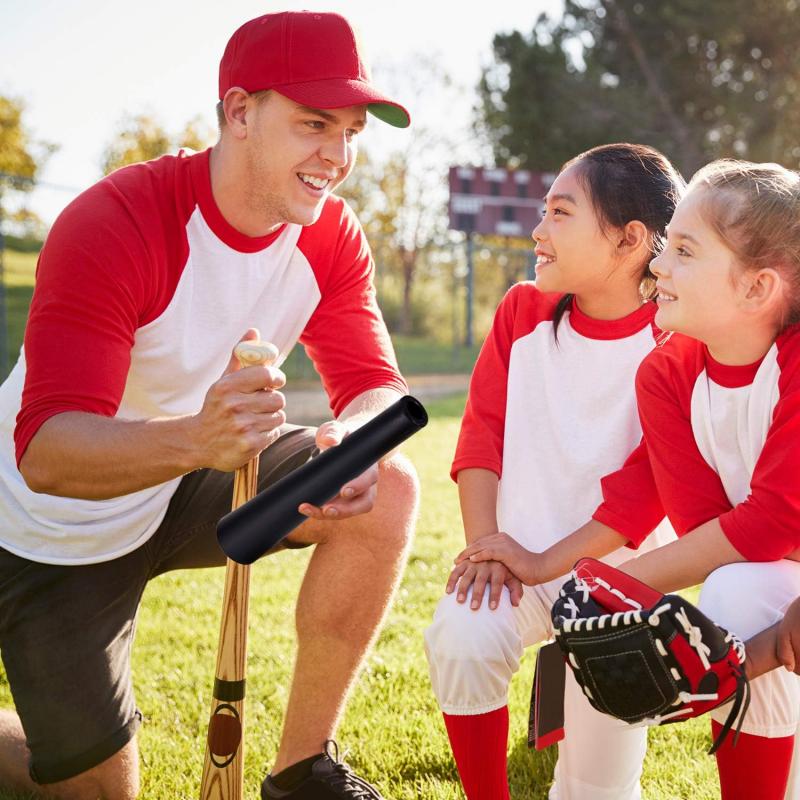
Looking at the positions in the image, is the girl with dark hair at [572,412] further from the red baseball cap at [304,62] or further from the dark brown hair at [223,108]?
the dark brown hair at [223,108]

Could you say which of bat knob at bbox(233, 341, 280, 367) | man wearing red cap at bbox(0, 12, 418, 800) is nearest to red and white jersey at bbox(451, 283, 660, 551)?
man wearing red cap at bbox(0, 12, 418, 800)

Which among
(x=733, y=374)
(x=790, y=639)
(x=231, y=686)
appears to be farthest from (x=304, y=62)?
(x=790, y=639)

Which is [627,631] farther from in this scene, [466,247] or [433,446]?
[466,247]

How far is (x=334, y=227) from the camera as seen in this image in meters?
3.09

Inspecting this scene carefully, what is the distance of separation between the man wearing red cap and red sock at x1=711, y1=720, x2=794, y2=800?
2.85ft

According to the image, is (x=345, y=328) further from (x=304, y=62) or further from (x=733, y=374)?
(x=733, y=374)

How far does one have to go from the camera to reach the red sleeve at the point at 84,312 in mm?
2312

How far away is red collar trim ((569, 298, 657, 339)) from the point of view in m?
2.66

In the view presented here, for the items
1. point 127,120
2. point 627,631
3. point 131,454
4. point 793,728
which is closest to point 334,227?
point 131,454

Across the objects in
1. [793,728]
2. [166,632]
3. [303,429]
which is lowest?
[166,632]

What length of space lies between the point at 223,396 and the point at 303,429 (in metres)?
1.04

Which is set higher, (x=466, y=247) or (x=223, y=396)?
(x=466, y=247)

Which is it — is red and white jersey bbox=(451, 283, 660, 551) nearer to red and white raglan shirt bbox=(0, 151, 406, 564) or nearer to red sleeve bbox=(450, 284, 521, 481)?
red sleeve bbox=(450, 284, 521, 481)

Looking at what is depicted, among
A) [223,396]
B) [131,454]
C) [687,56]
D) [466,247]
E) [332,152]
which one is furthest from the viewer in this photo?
[687,56]
